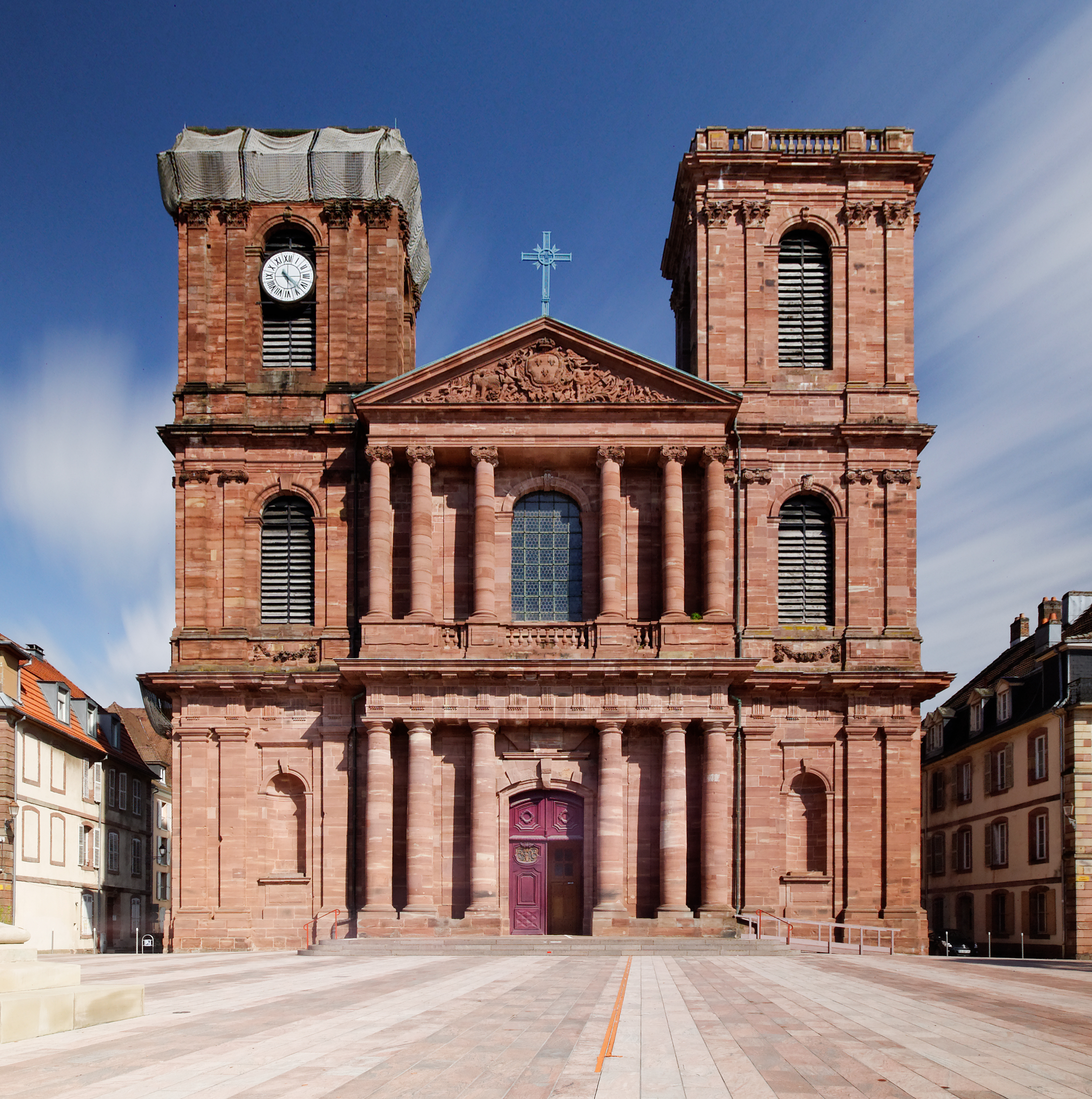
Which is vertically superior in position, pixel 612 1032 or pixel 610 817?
pixel 610 817

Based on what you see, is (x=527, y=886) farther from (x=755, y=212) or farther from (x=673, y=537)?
(x=755, y=212)

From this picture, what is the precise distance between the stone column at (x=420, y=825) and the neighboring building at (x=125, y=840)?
727 inches

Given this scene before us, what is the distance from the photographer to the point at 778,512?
126ft

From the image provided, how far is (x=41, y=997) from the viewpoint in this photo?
13.7 m

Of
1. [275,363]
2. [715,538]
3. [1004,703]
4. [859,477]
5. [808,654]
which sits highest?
[275,363]

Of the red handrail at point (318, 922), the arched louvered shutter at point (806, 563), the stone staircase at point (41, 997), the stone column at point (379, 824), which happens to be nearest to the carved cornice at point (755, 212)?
the arched louvered shutter at point (806, 563)

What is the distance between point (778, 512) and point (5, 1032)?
92.6ft

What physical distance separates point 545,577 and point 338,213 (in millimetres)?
12372

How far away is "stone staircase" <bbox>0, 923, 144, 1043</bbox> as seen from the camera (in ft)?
43.9

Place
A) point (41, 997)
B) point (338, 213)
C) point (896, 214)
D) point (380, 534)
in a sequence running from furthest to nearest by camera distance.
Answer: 1. point (338, 213)
2. point (896, 214)
3. point (380, 534)
4. point (41, 997)

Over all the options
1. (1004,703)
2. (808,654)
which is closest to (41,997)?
(808,654)

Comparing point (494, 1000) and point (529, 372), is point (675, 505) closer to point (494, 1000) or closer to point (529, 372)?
point (529, 372)

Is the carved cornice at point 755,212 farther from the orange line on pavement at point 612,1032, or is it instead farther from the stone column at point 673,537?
the orange line on pavement at point 612,1032

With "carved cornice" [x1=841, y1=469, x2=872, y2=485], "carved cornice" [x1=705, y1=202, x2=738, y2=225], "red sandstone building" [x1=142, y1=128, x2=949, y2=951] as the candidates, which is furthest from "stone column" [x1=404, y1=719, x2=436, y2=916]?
"carved cornice" [x1=705, y1=202, x2=738, y2=225]
